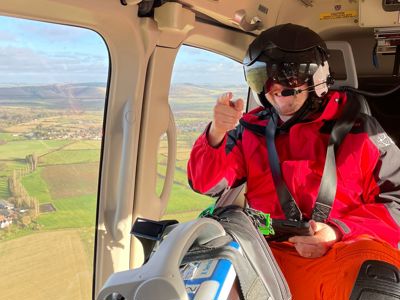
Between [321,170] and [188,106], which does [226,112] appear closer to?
[321,170]

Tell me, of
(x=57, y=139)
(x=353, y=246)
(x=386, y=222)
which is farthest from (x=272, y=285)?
(x=57, y=139)

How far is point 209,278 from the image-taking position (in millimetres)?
1261

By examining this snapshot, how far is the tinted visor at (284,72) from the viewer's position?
2.09 metres

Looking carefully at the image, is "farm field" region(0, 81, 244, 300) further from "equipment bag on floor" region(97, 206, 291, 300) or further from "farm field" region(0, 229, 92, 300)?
"equipment bag on floor" region(97, 206, 291, 300)

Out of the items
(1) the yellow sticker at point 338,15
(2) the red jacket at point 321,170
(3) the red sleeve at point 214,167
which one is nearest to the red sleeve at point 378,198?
(2) the red jacket at point 321,170

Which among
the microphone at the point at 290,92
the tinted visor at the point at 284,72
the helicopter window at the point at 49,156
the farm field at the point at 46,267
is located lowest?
the farm field at the point at 46,267

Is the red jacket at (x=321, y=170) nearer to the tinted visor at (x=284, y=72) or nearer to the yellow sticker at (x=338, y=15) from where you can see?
the tinted visor at (x=284, y=72)

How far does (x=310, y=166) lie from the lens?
2.17 metres

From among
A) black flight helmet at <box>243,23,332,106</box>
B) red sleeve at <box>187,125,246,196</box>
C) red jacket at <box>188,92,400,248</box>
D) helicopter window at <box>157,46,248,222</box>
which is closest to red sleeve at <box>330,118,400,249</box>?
red jacket at <box>188,92,400,248</box>

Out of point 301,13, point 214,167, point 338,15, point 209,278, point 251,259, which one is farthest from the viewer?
point 301,13

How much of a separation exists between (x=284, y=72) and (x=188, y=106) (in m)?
1.09

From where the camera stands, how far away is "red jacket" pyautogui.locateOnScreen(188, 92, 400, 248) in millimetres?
2043

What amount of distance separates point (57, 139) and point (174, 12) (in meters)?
0.86

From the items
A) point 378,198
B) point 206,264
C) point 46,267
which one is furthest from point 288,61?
point 46,267
